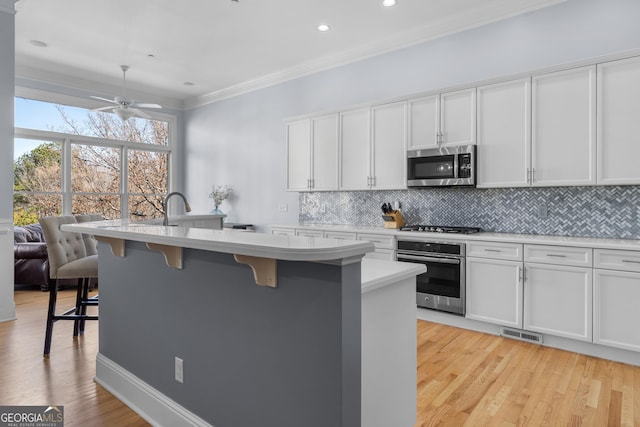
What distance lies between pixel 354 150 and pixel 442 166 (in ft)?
3.74

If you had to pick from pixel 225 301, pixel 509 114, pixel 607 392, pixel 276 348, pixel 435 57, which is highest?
pixel 435 57

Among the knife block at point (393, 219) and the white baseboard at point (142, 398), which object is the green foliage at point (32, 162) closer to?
the white baseboard at point (142, 398)

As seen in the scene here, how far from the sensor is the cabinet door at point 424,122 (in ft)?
12.8

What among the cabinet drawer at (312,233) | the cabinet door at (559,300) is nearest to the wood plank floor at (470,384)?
the cabinet door at (559,300)

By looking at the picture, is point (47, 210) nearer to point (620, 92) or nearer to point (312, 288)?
point (312, 288)

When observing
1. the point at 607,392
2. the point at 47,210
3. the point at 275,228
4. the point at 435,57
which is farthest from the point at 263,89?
the point at 607,392

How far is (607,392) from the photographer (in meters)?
2.39

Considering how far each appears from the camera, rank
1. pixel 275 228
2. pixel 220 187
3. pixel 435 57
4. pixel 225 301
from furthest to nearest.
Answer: pixel 220 187
pixel 275 228
pixel 435 57
pixel 225 301

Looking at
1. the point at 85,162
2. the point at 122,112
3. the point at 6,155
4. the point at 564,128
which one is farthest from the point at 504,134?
the point at 85,162

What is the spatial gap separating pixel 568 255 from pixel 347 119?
2711 mm

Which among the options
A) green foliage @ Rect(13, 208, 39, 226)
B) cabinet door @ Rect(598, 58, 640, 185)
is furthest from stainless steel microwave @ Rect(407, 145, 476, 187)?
green foliage @ Rect(13, 208, 39, 226)

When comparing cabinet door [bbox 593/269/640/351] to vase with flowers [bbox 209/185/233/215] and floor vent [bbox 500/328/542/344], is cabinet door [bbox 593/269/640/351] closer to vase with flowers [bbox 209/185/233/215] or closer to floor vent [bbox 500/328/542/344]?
floor vent [bbox 500/328/542/344]

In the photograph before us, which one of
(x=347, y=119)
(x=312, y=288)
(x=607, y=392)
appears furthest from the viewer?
(x=347, y=119)

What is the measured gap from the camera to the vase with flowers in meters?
6.47
